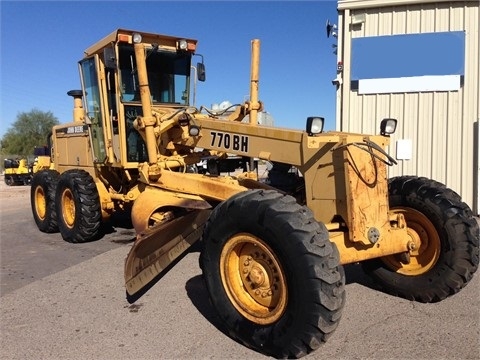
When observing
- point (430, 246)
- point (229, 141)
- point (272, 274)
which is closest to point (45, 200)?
point (229, 141)

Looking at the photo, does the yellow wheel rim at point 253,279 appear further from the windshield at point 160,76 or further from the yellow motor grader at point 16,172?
the yellow motor grader at point 16,172

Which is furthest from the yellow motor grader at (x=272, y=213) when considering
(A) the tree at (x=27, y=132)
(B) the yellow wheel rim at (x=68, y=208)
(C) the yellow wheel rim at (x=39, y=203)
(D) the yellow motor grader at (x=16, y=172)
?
(A) the tree at (x=27, y=132)

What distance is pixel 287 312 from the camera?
341 centimetres

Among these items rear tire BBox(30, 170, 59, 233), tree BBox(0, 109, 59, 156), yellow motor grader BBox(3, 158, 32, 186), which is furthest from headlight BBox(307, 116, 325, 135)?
tree BBox(0, 109, 59, 156)

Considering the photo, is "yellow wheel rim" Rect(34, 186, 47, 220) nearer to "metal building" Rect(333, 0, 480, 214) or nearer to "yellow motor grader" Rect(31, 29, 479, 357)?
"yellow motor grader" Rect(31, 29, 479, 357)

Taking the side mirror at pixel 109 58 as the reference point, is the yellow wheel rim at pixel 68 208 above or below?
below

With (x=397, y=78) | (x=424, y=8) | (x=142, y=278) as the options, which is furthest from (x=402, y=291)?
(x=424, y=8)

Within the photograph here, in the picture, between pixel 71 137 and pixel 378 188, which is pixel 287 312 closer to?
pixel 378 188

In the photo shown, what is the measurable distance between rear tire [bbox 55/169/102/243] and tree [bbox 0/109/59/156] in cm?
4767

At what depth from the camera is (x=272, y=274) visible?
3.70 m

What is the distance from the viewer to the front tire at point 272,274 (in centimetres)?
→ 325

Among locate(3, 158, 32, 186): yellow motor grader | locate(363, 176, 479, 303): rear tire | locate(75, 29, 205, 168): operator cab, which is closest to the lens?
locate(363, 176, 479, 303): rear tire

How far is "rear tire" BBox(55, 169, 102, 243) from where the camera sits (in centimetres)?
734

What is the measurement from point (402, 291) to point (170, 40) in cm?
501
